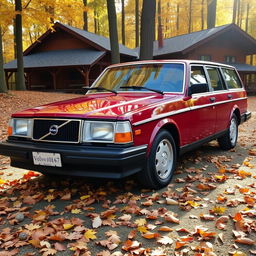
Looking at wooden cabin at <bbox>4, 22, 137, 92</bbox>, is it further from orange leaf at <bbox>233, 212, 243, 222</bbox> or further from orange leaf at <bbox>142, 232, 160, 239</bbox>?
orange leaf at <bbox>142, 232, 160, 239</bbox>

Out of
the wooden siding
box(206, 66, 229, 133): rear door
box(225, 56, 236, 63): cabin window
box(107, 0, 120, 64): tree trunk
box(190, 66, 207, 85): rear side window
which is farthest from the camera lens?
box(225, 56, 236, 63): cabin window

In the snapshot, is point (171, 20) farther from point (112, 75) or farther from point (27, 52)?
point (112, 75)

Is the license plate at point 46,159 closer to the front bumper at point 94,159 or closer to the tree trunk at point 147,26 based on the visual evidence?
the front bumper at point 94,159

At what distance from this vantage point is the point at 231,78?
267 inches

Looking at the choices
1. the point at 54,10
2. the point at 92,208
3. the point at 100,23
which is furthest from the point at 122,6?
the point at 92,208

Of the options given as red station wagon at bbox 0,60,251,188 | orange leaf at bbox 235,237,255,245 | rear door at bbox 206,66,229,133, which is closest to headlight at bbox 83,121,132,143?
red station wagon at bbox 0,60,251,188

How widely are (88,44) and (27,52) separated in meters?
6.71

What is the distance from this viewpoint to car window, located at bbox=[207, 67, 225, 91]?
5.70 meters

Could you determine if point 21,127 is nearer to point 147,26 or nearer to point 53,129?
point 53,129

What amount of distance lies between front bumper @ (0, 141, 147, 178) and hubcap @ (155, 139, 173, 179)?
17.4 inches

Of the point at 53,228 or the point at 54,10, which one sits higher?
the point at 54,10

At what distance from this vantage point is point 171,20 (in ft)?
140

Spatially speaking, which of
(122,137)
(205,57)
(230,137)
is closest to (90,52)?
(205,57)

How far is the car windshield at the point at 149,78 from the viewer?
15.5 ft
